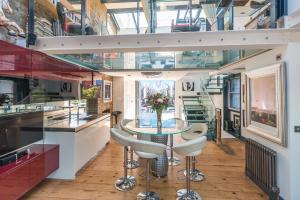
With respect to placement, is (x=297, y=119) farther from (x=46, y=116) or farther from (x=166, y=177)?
(x=46, y=116)

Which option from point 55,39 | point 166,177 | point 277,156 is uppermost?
point 55,39

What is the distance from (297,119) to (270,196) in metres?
1.23

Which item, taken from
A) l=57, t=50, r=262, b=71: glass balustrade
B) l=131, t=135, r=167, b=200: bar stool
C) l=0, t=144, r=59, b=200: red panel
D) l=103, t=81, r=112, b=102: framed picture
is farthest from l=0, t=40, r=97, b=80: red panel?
l=103, t=81, r=112, b=102: framed picture

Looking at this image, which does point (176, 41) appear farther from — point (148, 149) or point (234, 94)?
point (234, 94)

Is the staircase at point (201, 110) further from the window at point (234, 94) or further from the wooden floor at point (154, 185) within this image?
the wooden floor at point (154, 185)

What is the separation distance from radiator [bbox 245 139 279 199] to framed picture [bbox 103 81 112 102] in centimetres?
532

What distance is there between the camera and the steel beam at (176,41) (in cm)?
273

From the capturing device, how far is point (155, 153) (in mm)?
2789

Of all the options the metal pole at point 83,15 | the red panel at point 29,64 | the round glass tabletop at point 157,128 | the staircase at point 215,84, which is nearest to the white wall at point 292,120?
the round glass tabletop at point 157,128

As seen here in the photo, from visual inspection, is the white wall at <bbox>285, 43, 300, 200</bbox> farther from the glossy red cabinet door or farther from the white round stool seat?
the glossy red cabinet door

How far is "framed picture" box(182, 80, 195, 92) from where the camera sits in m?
9.29

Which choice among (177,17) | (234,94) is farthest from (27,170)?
(234,94)

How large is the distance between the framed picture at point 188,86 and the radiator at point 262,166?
5.64 m

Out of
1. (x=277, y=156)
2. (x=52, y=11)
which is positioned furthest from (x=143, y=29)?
(x=277, y=156)
